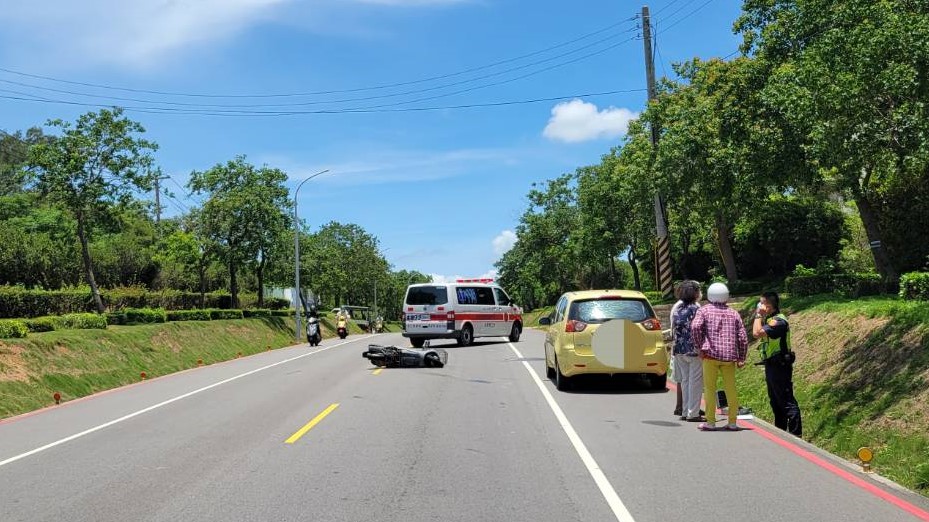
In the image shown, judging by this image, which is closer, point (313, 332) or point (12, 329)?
point (12, 329)

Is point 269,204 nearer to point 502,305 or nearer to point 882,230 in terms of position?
point 502,305

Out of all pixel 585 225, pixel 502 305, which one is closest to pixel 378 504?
pixel 502 305

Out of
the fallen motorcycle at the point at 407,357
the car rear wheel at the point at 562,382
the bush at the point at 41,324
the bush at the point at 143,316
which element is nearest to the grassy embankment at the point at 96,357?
the bush at the point at 41,324

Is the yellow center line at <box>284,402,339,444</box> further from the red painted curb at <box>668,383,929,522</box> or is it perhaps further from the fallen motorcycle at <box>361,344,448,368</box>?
the fallen motorcycle at <box>361,344,448,368</box>

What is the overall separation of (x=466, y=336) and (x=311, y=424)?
1638cm

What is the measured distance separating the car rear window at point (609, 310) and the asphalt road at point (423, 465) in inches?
53.1

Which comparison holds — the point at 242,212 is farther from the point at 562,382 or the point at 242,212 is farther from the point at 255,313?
the point at 562,382

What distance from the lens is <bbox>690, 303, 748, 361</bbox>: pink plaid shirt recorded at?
8.89 m

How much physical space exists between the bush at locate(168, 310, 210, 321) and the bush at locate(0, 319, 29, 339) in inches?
498

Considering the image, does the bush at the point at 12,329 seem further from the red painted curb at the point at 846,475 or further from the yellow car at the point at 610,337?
the red painted curb at the point at 846,475

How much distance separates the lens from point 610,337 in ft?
41.5

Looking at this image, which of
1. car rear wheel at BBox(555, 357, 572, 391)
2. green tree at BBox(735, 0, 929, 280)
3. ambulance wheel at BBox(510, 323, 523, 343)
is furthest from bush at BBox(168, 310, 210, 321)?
green tree at BBox(735, 0, 929, 280)

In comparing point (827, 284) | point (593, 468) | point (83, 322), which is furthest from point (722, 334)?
point (83, 322)

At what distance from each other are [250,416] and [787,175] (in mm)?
11444
